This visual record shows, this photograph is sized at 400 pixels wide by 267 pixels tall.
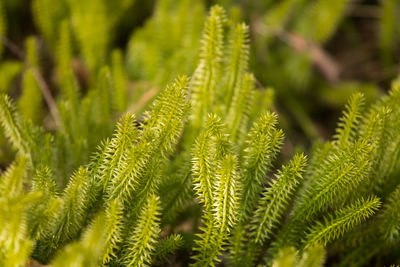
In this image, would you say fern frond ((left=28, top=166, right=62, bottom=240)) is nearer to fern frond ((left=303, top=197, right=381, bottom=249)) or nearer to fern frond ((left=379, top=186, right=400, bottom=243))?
fern frond ((left=303, top=197, right=381, bottom=249))

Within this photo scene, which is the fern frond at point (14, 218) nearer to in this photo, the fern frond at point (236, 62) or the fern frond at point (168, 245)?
the fern frond at point (168, 245)

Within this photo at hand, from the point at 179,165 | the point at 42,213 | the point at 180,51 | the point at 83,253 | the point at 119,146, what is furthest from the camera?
the point at 180,51

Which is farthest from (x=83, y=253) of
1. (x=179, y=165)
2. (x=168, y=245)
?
(x=179, y=165)

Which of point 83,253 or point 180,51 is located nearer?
point 83,253

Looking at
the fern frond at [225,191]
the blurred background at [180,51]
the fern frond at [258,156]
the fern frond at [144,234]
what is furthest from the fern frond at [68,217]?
the blurred background at [180,51]

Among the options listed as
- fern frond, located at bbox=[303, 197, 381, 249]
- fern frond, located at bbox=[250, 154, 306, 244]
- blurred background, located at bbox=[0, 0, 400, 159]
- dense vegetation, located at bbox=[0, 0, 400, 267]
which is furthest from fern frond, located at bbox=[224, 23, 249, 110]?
fern frond, located at bbox=[303, 197, 381, 249]

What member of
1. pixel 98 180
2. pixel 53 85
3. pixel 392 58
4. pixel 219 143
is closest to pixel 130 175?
pixel 98 180

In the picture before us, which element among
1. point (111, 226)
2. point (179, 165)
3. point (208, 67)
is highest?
point (208, 67)

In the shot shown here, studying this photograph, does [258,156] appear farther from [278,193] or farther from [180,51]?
[180,51]
